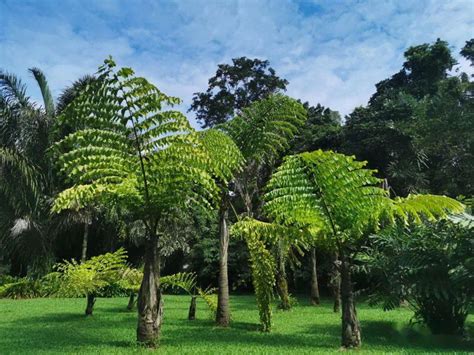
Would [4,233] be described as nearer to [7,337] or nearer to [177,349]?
[7,337]

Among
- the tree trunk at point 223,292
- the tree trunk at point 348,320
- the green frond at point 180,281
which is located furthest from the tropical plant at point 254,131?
the tree trunk at point 348,320

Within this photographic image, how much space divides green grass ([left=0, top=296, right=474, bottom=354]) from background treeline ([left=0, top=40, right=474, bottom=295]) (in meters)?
3.94

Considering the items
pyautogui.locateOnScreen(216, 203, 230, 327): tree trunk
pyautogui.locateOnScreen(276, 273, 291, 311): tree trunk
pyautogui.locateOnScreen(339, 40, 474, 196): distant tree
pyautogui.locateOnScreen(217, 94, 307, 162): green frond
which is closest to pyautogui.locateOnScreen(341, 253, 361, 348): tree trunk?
pyautogui.locateOnScreen(216, 203, 230, 327): tree trunk

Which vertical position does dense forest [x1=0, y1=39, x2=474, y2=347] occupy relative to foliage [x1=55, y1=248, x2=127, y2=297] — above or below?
above

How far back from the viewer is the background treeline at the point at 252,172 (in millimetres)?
16625

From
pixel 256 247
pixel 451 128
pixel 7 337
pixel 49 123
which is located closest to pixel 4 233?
pixel 49 123

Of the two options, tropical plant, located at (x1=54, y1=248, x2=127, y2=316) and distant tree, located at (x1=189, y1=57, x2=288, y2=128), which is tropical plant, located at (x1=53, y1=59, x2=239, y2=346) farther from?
distant tree, located at (x1=189, y1=57, x2=288, y2=128)

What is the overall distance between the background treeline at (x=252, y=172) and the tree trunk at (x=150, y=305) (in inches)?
240

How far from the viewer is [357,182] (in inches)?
280

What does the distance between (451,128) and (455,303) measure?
337 inches

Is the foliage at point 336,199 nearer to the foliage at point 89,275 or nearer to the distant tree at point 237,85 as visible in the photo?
the foliage at point 89,275

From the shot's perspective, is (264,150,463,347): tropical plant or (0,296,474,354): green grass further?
(264,150,463,347): tropical plant

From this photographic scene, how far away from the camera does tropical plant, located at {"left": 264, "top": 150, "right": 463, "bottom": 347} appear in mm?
6998

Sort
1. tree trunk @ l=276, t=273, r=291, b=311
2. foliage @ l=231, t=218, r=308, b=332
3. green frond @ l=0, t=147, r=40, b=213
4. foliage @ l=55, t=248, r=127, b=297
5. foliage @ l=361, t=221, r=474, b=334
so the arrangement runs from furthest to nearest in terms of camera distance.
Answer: green frond @ l=0, t=147, r=40, b=213 → tree trunk @ l=276, t=273, r=291, b=311 → foliage @ l=55, t=248, r=127, b=297 → foliage @ l=231, t=218, r=308, b=332 → foliage @ l=361, t=221, r=474, b=334
